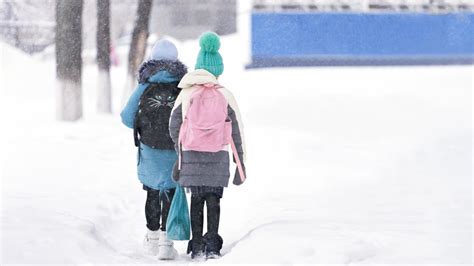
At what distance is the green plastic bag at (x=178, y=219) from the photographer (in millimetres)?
7195

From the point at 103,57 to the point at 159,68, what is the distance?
10873 millimetres

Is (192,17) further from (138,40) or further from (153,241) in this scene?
(153,241)

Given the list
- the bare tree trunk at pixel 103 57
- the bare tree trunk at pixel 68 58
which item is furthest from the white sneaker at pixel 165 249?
the bare tree trunk at pixel 103 57

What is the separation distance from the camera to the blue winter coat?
7070 millimetres

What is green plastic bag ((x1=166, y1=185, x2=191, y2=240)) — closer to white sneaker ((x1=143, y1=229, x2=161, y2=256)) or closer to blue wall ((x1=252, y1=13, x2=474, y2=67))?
white sneaker ((x1=143, y1=229, x2=161, y2=256))

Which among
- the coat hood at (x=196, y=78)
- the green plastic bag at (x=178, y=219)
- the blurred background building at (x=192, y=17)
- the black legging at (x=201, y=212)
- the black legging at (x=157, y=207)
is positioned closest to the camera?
the coat hood at (x=196, y=78)

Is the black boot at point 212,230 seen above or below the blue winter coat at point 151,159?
below

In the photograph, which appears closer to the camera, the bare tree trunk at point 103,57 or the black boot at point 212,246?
the black boot at point 212,246

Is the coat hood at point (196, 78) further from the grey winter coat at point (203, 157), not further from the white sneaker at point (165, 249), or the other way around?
the white sneaker at point (165, 249)

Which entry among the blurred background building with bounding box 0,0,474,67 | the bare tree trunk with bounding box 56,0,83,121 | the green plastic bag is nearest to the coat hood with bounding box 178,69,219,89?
the green plastic bag

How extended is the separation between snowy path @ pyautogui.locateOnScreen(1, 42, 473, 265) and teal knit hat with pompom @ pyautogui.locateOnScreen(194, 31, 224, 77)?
1.22 meters

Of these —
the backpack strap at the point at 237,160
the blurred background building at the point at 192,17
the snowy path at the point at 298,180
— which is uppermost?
the blurred background building at the point at 192,17

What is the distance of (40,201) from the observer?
342 inches

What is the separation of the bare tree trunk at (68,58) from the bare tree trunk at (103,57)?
6.00 feet
